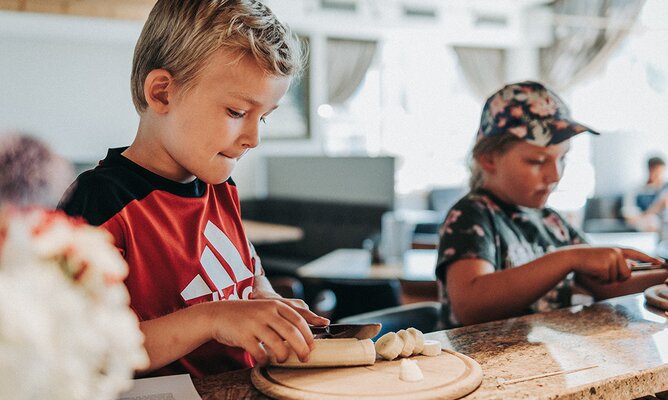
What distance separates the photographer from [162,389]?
91 cm

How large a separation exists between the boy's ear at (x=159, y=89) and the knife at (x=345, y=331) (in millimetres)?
437

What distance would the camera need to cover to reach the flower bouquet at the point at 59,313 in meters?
0.45

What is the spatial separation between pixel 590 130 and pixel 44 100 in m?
5.42

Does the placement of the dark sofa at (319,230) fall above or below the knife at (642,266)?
below

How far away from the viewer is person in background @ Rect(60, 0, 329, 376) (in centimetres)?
105

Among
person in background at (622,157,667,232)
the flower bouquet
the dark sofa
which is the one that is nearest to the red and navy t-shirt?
the flower bouquet

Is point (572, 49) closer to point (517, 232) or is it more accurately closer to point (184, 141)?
point (517, 232)

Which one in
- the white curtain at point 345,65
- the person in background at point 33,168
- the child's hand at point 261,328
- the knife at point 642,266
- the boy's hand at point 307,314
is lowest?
the knife at point 642,266

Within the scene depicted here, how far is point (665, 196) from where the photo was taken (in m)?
7.04

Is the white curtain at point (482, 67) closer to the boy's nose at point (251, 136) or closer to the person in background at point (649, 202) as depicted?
the person in background at point (649, 202)

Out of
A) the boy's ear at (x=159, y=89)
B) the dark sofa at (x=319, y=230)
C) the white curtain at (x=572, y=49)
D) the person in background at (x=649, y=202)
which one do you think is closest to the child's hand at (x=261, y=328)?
the boy's ear at (x=159, y=89)

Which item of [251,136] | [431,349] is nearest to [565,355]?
[431,349]

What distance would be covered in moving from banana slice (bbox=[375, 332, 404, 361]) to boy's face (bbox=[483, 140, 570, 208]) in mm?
856

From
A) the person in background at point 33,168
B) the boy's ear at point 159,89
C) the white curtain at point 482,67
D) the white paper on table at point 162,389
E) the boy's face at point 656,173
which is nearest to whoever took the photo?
the person in background at point 33,168
